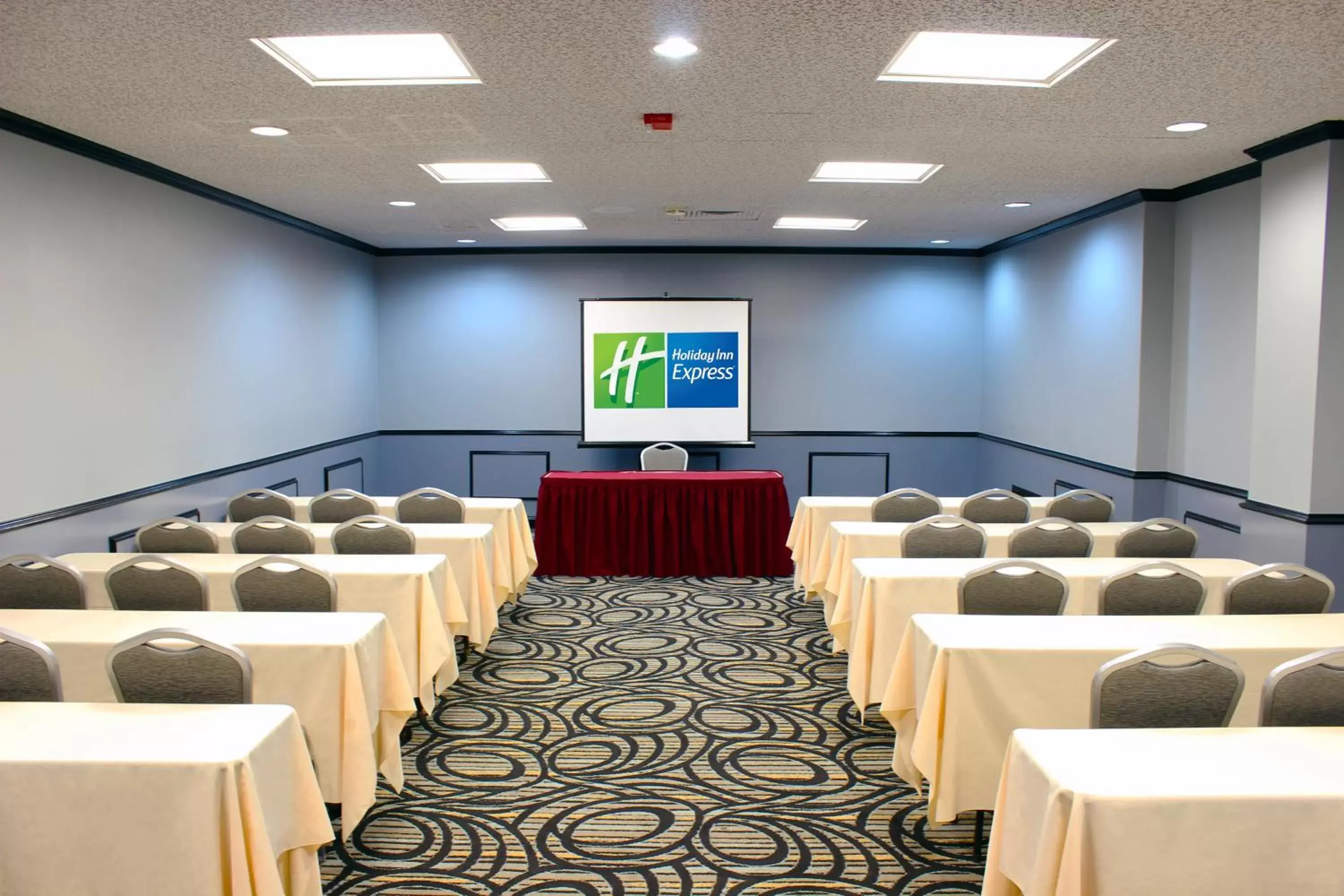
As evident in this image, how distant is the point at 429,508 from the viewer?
6.75 metres

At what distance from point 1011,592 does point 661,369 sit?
692 centimetres

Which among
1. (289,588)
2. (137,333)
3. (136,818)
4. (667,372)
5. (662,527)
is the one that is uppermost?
(137,333)

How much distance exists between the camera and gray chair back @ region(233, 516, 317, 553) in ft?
18.2

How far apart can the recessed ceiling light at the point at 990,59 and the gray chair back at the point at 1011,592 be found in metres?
2.24

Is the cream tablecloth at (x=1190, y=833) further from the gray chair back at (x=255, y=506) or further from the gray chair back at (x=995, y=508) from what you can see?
the gray chair back at (x=255, y=506)

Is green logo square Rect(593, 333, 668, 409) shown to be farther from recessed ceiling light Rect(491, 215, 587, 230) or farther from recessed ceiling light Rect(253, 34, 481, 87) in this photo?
recessed ceiling light Rect(253, 34, 481, 87)

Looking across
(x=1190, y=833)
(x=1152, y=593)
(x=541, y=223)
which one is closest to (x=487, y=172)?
(x=541, y=223)

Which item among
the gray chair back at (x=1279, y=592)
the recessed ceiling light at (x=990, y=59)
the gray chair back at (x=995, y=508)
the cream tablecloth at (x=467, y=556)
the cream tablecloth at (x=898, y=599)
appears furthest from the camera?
the gray chair back at (x=995, y=508)

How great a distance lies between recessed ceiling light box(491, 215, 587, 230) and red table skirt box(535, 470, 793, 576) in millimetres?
2634

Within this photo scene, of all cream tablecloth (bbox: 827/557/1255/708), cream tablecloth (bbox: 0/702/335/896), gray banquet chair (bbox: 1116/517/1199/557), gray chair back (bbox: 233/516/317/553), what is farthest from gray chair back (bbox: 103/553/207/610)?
gray banquet chair (bbox: 1116/517/1199/557)

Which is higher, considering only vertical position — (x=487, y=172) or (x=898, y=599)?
(x=487, y=172)

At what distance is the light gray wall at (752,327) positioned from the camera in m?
11.4

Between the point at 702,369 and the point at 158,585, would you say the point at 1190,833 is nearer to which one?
the point at 158,585

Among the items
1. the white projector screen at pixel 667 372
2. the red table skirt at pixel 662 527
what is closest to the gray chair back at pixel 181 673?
the red table skirt at pixel 662 527
